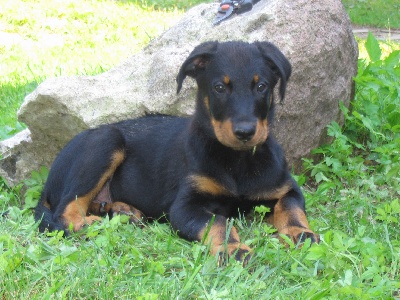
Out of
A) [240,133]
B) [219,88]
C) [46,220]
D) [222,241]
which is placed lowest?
[46,220]

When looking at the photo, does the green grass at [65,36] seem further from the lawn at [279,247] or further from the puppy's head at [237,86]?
the puppy's head at [237,86]

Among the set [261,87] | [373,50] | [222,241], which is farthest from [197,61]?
[373,50]

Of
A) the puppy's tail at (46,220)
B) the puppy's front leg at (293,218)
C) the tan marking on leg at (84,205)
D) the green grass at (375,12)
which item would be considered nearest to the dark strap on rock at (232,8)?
the tan marking on leg at (84,205)

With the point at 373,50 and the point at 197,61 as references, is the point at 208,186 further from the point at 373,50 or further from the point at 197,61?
the point at 373,50

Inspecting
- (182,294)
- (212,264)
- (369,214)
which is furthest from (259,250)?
(369,214)

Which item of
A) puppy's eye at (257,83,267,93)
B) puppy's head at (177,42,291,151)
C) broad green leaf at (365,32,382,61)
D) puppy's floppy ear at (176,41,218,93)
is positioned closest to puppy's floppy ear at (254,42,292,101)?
puppy's head at (177,42,291,151)

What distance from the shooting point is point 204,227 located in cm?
432

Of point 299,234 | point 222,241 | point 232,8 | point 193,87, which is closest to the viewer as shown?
point 222,241

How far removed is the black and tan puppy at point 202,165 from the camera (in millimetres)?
4391

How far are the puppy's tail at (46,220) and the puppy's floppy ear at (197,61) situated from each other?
1.31 meters

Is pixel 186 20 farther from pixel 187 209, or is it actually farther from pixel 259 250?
pixel 259 250

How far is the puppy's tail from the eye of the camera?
4.82 metres

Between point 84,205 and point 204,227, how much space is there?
126 centimetres

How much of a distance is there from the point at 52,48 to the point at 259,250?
8154 mm
